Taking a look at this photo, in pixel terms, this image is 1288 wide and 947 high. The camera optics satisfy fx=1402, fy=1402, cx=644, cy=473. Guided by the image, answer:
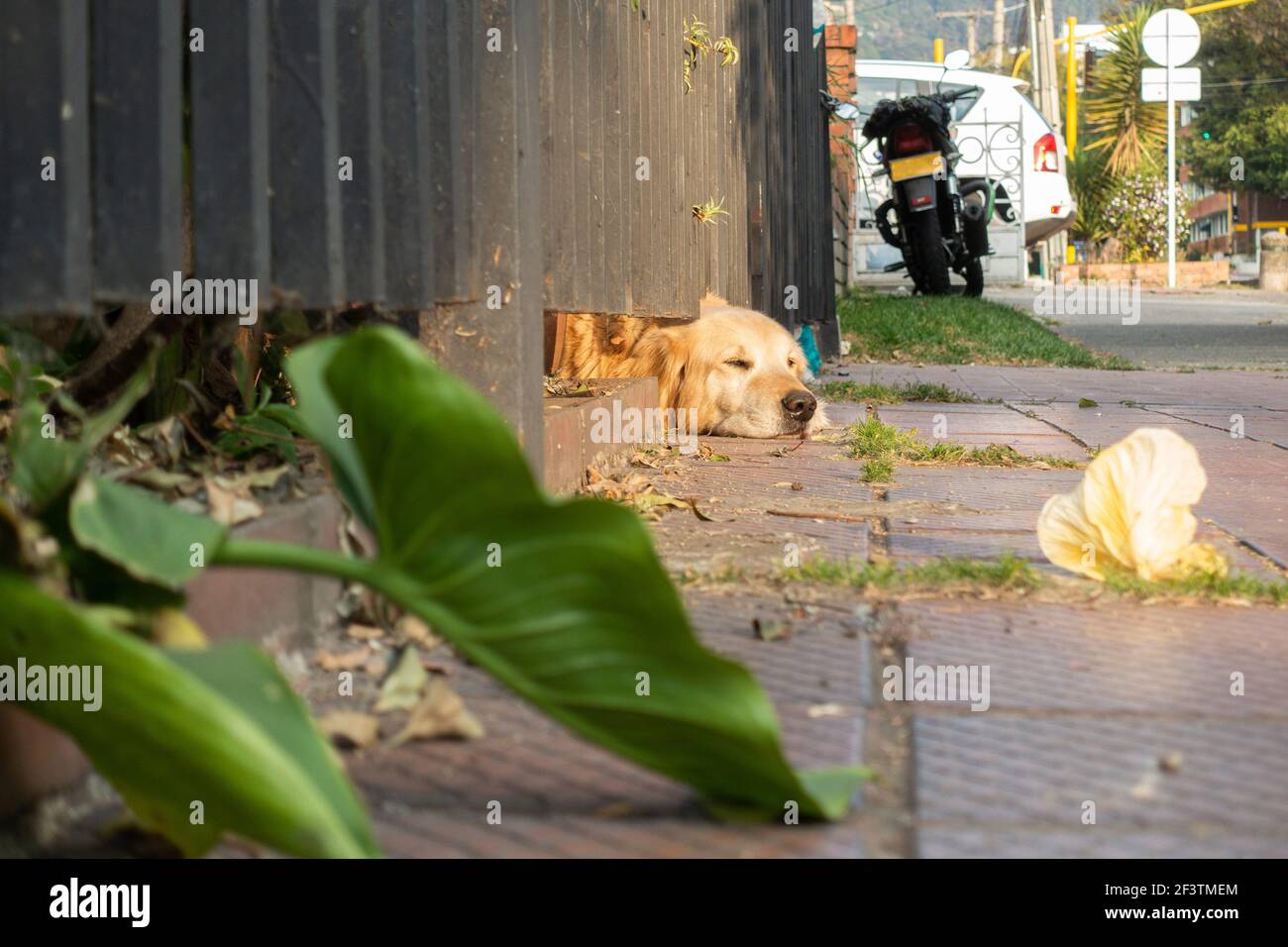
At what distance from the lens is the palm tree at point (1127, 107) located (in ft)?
119

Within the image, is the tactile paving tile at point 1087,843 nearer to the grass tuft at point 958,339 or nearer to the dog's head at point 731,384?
the dog's head at point 731,384

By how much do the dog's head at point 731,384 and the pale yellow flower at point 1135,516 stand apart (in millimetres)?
2203

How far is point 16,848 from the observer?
1.23 m

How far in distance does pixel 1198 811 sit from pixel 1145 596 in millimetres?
917

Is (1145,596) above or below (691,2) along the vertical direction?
below

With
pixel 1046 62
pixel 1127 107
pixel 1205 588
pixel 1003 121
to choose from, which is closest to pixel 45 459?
pixel 1205 588

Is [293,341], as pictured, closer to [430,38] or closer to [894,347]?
[430,38]

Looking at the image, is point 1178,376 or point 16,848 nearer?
point 16,848

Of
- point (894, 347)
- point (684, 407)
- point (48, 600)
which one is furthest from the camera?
point (894, 347)

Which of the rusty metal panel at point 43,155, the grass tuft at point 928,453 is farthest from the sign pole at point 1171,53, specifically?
the rusty metal panel at point 43,155

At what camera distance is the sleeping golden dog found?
4555mm

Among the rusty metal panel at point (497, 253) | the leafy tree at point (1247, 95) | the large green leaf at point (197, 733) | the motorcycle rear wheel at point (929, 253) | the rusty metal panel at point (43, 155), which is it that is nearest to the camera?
the large green leaf at point (197, 733)
